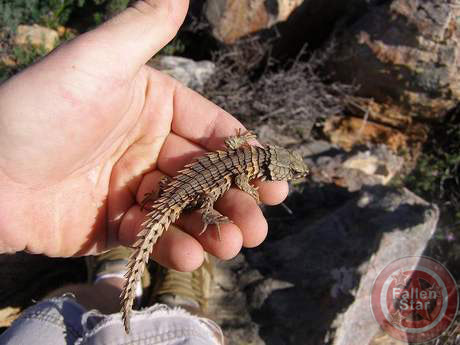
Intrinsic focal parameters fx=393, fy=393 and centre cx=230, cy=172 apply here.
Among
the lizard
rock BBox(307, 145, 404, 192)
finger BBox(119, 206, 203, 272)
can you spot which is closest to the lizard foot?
the lizard

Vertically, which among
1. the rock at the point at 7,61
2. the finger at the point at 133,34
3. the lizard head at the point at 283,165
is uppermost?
the finger at the point at 133,34

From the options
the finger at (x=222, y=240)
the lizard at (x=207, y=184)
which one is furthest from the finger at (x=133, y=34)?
the finger at (x=222, y=240)

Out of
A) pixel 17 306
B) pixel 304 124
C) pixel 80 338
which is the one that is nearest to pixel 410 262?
pixel 304 124

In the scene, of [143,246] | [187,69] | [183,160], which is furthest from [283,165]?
[187,69]

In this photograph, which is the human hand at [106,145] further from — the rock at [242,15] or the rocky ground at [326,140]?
the rock at [242,15]

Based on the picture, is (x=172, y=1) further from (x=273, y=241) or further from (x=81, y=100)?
(x=273, y=241)

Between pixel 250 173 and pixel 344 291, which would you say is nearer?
pixel 250 173
